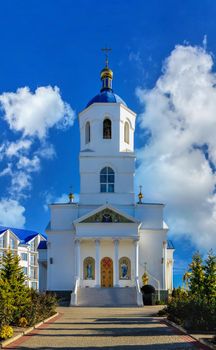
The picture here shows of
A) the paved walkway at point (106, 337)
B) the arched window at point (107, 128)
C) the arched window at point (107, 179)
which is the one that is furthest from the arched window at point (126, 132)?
the paved walkway at point (106, 337)

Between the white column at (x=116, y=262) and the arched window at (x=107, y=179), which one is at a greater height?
the arched window at (x=107, y=179)

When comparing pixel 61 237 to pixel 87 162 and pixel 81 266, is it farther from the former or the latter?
pixel 87 162

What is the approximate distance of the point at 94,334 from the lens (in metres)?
17.4

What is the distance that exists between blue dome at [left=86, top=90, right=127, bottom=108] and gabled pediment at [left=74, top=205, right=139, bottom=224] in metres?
10.4

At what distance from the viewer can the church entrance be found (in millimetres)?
40250

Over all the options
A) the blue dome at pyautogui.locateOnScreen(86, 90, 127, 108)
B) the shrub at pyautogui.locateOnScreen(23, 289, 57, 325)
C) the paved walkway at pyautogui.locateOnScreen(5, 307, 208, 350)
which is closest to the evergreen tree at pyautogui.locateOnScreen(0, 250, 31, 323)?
the shrub at pyautogui.locateOnScreen(23, 289, 57, 325)

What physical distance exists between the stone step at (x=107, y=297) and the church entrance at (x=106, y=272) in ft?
6.72

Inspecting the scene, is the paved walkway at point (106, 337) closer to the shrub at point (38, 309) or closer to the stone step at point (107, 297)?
the shrub at point (38, 309)

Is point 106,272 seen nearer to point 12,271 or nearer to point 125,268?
point 125,268

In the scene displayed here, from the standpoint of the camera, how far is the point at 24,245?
81.9 metres

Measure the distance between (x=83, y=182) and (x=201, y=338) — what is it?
2918cm

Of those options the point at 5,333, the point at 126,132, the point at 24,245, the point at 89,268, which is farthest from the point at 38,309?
the point at 24,245

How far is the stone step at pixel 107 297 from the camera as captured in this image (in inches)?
1464

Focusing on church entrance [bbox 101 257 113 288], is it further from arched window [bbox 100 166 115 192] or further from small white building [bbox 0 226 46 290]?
small white building [bbox 0 226 46 290]
